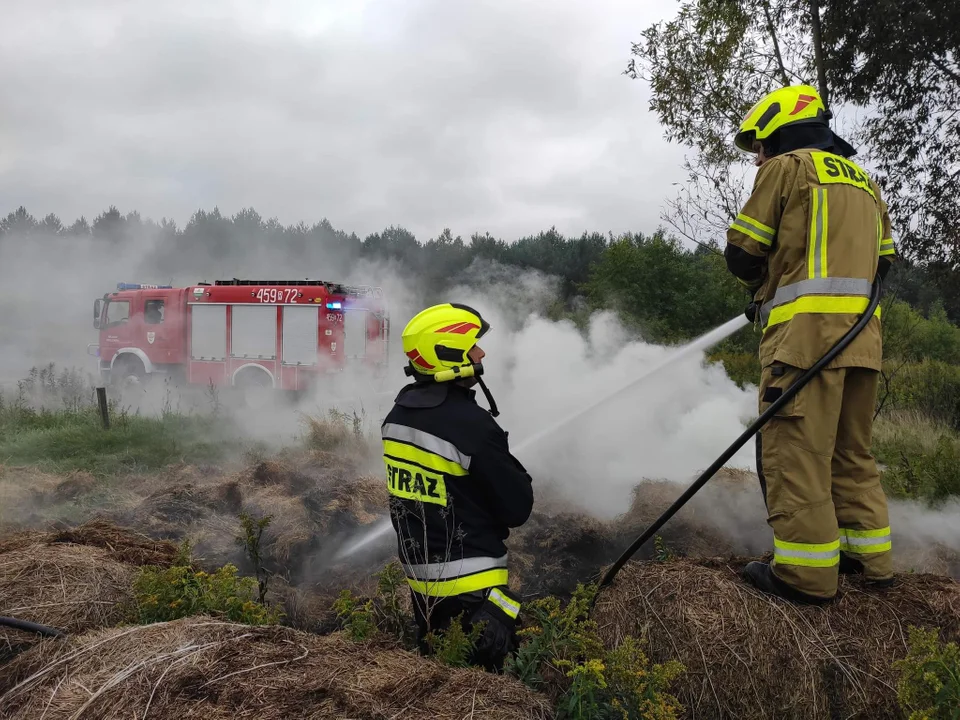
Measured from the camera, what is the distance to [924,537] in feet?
16.0

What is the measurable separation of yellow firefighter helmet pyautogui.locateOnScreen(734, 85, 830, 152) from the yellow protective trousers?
99 centimetres

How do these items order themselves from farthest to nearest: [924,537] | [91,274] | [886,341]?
[91,274]
[886,341]
[924,537]

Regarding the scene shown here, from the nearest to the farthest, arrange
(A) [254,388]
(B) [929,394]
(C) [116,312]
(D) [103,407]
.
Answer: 1. (D) [103,407]
2. (B) [929,394]
3. (A) [254,388]
4. (C) [116,312]

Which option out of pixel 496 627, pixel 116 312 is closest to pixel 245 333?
pixel 116 312

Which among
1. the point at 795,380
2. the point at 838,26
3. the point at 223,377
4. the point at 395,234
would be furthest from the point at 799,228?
the point at 395,234

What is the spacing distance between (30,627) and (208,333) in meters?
12.3

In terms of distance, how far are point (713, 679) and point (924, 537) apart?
3.22 metres

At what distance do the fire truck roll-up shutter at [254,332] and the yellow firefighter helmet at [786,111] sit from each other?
11726mm

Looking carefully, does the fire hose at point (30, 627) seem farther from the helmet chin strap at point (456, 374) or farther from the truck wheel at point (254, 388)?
the truck wheel at point (254, 388)

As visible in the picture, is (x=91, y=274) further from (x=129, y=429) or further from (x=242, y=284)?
(x=129, y=429)

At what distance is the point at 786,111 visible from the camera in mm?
2928

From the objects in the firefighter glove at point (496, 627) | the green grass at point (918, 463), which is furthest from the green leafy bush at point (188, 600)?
the green grass at point (918, 463)

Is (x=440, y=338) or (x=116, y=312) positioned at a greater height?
(x=440, y=338)

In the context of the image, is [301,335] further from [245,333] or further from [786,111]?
[786,111]
